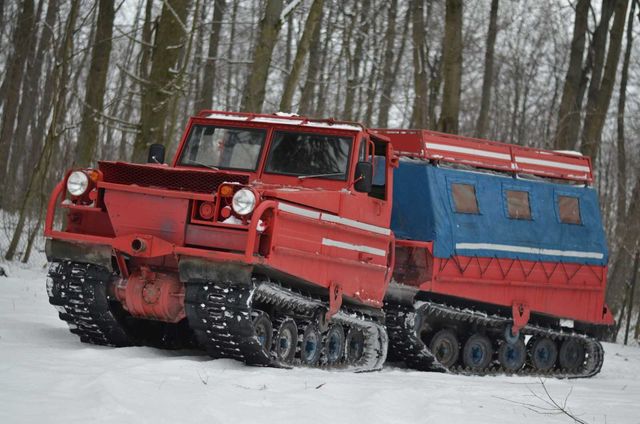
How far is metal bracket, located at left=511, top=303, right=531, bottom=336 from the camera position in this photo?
1443 cm

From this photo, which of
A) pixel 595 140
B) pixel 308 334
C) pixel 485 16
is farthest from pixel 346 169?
pixel 485 16

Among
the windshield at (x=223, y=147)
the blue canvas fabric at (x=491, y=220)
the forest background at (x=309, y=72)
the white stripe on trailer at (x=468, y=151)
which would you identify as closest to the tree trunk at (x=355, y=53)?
the forest background at (x=309, y=72)

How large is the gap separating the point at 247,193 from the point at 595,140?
17.1 metres

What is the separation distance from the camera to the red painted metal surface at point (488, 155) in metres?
13.5

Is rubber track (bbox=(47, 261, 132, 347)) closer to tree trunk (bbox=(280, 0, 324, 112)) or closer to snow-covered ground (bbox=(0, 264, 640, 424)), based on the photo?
snow-covered ground (bbox=(0, 264, 640, 424))

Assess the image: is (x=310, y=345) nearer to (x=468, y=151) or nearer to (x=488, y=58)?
(x=468, y=151)

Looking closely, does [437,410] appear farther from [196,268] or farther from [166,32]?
[166,32]

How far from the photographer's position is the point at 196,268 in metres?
9.41

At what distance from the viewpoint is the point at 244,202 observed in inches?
366

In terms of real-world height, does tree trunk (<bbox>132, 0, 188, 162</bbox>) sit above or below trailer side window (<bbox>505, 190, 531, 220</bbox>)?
above

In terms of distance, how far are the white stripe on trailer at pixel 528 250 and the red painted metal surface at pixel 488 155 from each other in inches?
45.6

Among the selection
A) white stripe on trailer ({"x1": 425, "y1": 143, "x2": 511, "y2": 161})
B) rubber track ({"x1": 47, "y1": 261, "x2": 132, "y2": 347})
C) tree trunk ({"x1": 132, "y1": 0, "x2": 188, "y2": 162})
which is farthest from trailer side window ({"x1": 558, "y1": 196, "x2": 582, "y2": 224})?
rubber track ({"x1": 47, "y1": 261, "x2": 132, "y2": 347})

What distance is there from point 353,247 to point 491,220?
3.65m

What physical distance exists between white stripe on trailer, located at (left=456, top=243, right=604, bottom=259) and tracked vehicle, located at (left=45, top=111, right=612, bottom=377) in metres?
0.02
